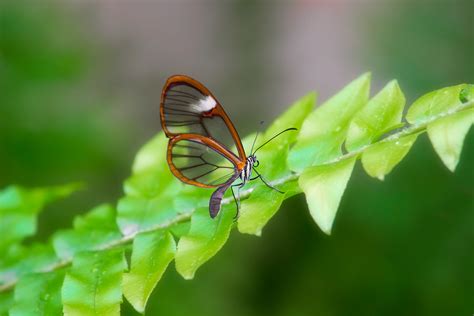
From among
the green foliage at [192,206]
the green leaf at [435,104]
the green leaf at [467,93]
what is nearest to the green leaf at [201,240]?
the green foliage at [192,206]

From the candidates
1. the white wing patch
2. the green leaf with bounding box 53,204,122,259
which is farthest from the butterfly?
the green leaf with bounding box 53,204,122,259

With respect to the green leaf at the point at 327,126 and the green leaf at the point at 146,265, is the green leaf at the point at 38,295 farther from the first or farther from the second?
the green leaf at the point at 327,126

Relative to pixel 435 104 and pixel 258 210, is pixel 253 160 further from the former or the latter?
pixel 435 104

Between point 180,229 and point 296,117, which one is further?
point 296,117

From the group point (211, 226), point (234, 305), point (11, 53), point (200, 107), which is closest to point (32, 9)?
point (11, 53)

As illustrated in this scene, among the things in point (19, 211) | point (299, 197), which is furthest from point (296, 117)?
point (299, 197)

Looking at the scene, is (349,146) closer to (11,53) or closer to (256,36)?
(11,53)
